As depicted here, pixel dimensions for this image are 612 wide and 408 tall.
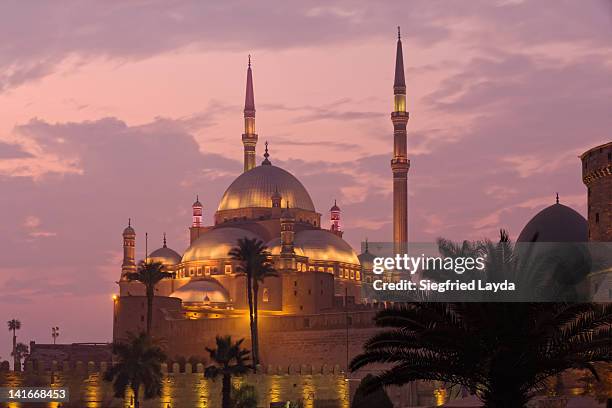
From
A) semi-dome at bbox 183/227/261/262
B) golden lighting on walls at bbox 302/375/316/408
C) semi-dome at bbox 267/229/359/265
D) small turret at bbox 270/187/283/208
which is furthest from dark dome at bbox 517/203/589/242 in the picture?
small turret at bbox 270/187/283/208

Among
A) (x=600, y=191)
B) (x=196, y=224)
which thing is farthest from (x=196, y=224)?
(x=600, y=191)

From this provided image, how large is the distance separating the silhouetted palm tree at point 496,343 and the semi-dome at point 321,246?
76.2 m

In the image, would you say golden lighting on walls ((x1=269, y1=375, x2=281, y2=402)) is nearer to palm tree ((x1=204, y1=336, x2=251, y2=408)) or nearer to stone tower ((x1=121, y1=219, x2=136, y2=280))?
palm tree ((x1=204, y1=336, x2=251, y2=408))

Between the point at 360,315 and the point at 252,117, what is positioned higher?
the point at 252,117

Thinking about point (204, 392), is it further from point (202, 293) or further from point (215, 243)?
point (215, 243)

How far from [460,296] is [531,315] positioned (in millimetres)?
1831

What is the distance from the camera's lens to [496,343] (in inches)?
1172

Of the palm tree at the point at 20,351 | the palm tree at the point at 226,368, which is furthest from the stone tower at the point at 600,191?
the palm tree at the point at 20,351

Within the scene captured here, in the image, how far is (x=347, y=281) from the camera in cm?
11062

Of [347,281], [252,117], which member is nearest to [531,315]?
[347,281]

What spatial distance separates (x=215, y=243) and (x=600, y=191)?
56252 mm

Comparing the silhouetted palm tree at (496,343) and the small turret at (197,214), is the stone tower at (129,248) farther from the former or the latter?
the silhouetted palm tree at (496,343)

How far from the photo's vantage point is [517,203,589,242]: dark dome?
7481 cm

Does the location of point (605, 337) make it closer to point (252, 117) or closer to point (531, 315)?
point (531, 315)
